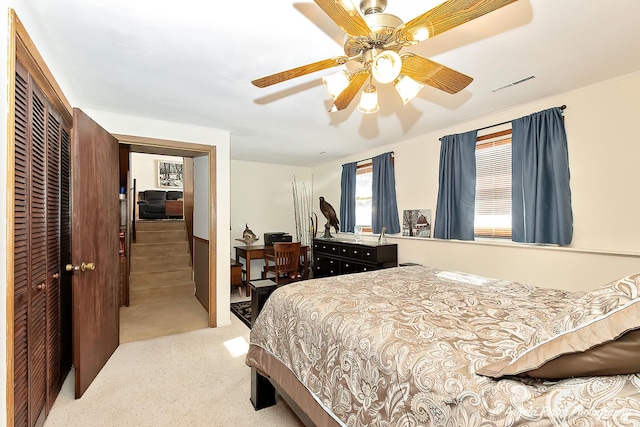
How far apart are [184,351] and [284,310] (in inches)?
66.0

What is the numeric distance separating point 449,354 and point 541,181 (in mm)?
2315

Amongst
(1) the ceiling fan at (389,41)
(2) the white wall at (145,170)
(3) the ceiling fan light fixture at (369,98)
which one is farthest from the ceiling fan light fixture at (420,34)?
(2) the white wall at (145,170)

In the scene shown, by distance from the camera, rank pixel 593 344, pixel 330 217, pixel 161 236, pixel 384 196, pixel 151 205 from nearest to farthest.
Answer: pixel 593 344 → pixel 384 196 → pixel 330 217 → pixel 161 236 → pixel 151 205

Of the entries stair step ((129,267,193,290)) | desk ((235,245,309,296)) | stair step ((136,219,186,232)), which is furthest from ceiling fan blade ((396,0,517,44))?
stair step ((136,219,186,232))

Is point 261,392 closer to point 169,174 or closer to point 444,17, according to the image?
point 444,17

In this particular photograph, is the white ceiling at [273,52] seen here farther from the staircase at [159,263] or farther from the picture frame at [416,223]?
the staircase at [159,263]

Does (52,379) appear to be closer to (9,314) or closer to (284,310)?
(9,314)

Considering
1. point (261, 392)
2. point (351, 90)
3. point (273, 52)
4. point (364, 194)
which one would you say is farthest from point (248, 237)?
point (351, 90)

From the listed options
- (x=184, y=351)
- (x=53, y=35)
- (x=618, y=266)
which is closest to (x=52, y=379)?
(x=184, y=351)

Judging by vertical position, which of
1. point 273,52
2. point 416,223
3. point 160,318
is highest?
point 273,52

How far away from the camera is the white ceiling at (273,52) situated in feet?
4.96

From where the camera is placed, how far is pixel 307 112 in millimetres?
2943

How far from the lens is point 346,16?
3.68 ft

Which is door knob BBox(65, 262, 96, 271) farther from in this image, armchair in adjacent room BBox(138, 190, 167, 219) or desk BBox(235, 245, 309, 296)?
armchair in adjacent room BBox(138, 190, 167, 219)
